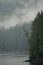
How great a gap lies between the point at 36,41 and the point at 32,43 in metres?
2.23

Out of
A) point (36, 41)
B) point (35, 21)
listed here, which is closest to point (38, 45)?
point (36, 41)

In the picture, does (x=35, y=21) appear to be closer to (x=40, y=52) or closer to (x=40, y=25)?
(x=40, y=25)

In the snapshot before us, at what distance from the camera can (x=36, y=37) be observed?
10044 cm

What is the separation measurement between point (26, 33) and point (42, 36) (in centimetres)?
1110

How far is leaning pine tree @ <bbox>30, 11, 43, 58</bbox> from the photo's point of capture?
324 ft

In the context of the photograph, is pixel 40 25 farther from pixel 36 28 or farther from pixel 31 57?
pixel 31 57

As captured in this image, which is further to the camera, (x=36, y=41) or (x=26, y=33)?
(x=26, y=33)

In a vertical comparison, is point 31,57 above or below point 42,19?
below

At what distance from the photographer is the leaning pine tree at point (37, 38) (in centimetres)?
9888

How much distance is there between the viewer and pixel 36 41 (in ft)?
330

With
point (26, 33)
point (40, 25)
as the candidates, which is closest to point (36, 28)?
point (40, 25)

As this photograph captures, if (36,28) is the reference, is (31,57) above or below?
below

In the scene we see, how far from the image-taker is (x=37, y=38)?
328 feet

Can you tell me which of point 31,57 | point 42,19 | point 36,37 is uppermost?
point 42,19
